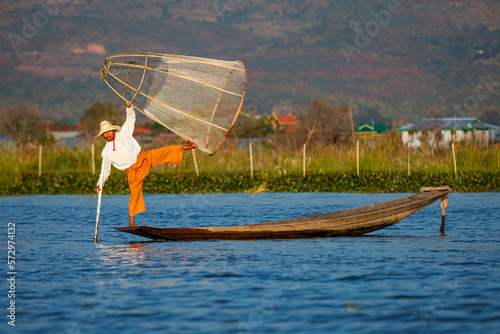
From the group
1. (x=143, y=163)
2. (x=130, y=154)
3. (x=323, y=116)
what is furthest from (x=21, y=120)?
(x=130, y=154)

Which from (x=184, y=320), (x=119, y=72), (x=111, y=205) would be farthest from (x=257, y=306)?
(x=111, y=205)

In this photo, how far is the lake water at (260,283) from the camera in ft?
24.2

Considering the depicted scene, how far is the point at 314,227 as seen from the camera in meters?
12.0

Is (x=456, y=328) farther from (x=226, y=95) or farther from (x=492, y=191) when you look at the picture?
(x=492, y=191)

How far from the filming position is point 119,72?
11.3 m

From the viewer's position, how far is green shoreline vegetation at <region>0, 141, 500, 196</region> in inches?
981

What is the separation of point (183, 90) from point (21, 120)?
78318 millimetres

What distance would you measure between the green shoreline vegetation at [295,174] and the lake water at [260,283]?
31.4ft

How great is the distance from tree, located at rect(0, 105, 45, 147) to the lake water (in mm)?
69608

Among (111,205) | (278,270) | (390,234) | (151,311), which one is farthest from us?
(111,205)

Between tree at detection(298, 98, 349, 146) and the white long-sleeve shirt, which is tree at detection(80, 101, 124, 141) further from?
the white long-sleeve shirt

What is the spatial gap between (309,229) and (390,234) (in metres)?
2.39

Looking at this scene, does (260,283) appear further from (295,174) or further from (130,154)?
(295,174)

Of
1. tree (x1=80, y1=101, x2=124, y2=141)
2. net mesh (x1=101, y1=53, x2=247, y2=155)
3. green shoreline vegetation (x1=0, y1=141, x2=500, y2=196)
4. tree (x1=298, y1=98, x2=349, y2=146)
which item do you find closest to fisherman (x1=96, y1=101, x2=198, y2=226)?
net mesh (x1=101, y1=53, x2=247, y2=155)
